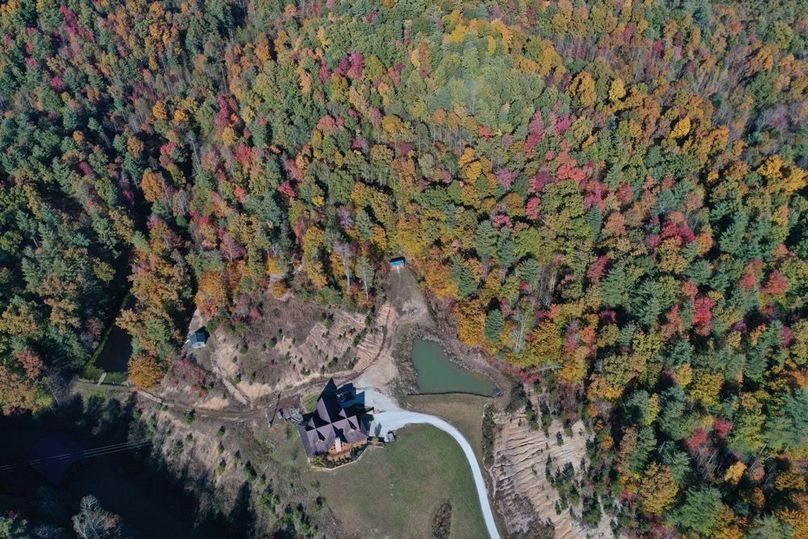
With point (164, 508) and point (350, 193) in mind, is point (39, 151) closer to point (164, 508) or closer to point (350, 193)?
point (350, 193)

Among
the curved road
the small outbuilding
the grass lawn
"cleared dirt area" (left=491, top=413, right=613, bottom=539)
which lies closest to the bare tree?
the curved road

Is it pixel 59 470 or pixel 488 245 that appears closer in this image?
pixel 59 470

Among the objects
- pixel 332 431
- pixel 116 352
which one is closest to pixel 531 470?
pixel 332 431

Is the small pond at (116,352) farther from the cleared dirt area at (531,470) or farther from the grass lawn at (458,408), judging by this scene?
the cleared dirt area at (531,470)

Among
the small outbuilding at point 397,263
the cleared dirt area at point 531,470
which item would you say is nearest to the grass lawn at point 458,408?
the cleared dirt area at point 531,470

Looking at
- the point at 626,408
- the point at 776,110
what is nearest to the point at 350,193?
the point at 626,408
